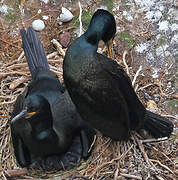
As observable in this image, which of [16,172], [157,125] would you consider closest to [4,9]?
[16,172]

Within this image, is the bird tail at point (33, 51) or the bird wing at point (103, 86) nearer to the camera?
the bird wing at point (103, 86)

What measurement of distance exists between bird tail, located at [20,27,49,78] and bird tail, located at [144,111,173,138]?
0.76 metres

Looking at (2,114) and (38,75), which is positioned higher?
(38,75)

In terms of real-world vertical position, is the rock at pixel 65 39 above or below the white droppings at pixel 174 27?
below

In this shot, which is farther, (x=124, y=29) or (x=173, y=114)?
(x=124, y=29)

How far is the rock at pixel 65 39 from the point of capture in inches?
142

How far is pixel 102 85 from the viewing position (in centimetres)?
266

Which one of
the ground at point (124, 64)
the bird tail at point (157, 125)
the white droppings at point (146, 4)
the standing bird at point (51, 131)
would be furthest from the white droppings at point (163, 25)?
the standing bird at point (51, 131)

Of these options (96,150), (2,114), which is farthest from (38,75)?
(96,150)

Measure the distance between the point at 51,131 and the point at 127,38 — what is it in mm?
1000

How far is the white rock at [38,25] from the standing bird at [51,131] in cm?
52

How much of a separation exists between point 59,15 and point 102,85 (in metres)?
1.23

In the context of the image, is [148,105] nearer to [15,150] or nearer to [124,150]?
[124,150]

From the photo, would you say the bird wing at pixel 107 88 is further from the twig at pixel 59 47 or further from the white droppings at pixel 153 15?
the white droppings at pixel 153 15
